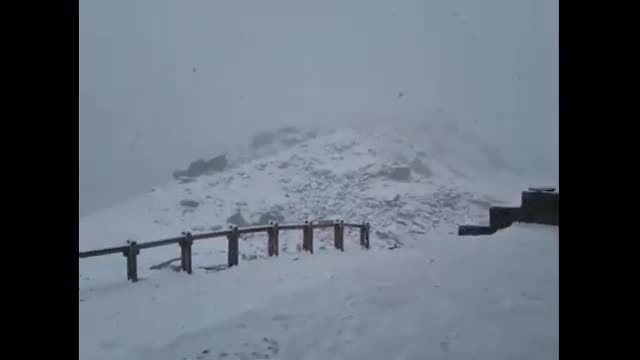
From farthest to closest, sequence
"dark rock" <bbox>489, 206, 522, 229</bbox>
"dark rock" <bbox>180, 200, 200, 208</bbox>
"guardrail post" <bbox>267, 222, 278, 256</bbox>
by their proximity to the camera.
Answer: "dark rock" <bbox>180, 200, 200, 208</bbox>, "guardrail post" <bbox>267, 222, 278, 256</bbox>, "dark rock" <bbox>489, 206, 522, 229</bbox>

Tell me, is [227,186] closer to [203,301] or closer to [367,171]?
[367,171]

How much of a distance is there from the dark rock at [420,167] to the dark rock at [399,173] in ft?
15.1

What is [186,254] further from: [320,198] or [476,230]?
[320,198]

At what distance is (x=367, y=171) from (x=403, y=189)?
5.27m

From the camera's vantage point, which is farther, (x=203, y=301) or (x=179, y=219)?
(x=179, y=219)

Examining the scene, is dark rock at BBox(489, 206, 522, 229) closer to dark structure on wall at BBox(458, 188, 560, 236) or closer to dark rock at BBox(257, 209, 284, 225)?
dark structure on wall at BBox(458, 188, 560, 236)

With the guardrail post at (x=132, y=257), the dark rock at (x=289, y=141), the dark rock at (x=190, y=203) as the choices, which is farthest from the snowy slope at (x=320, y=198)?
the guardrail post at (x=132, y=257)

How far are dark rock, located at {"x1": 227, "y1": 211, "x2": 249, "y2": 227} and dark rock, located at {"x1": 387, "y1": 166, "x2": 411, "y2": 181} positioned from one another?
14278 millimetres

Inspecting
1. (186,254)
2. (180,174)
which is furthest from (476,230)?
(180,174)

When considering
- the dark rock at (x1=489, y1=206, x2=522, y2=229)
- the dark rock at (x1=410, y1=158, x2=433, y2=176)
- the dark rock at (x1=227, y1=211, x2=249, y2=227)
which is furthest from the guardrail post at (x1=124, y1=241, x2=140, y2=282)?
the dark rock at (x1=410, y1=158, x2=433, y2=176)

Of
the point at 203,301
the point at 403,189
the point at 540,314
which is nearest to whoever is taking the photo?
the point at 540,314

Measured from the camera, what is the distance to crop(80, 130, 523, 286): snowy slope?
35.2 m
